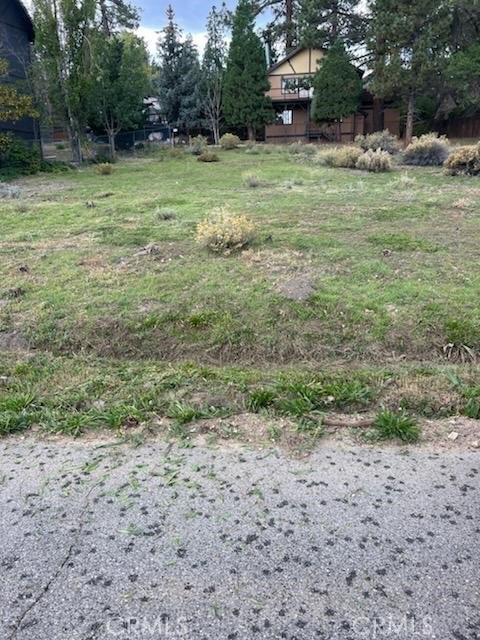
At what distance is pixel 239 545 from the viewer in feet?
6.22

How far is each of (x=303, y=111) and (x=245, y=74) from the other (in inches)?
193

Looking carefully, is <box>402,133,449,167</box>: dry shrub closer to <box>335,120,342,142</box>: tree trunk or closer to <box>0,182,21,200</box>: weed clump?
<box>0,182,21,200</box>: weed clump

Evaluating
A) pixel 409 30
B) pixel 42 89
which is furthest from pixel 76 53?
pixel 409 30

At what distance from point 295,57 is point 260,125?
5.47 m

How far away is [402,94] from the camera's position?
24.4 metres

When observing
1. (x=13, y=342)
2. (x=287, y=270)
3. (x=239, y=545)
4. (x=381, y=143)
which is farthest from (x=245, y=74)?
(x=239, y=545)

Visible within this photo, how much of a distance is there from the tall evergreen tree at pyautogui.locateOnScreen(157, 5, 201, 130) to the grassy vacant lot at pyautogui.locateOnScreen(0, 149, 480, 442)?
23.7 meters

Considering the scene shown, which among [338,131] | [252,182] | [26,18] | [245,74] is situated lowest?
[252,182]

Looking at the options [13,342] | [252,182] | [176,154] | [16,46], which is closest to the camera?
[13,342]

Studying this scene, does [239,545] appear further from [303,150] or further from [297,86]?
[297,86]

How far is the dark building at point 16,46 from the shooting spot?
62.9ft

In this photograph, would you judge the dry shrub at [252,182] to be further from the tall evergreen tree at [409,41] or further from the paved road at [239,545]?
the tall evergreen tree at [409,41]

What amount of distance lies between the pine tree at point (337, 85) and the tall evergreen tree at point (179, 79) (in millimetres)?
7337

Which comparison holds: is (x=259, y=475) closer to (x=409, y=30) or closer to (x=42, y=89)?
(x=42, y=89)
